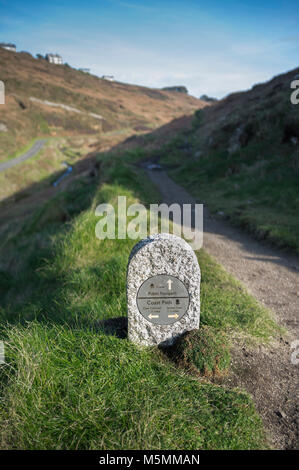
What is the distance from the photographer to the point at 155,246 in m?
3.09

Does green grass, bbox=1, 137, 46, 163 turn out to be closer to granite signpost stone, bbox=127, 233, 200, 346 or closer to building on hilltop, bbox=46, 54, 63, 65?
granite signpost stone, bbox=127, 233, 200, 346

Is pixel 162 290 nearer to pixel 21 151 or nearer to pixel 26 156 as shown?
pixel 26 156

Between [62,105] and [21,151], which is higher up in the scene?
[62,105]

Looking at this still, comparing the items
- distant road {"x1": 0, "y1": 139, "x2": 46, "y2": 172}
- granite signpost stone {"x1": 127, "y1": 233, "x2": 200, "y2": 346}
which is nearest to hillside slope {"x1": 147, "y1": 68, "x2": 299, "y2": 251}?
granite signpost stone {"x1": 127, "y1": 233, "x2": 200, "y2": 346}

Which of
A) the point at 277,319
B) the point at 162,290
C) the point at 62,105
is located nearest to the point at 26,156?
the point at 62,105

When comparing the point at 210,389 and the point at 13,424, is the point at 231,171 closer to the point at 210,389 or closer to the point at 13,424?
the point at 210,389

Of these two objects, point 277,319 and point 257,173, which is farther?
point 257,173

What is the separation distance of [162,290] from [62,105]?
7372 cm

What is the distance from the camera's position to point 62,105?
69.1 meters

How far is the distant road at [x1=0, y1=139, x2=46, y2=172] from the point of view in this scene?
38737mm

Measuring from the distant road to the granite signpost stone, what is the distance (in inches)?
1483

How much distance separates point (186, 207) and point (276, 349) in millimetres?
7729

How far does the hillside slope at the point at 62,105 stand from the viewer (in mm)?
55781

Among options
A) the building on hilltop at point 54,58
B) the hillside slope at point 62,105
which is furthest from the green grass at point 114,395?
the building on hilltop at point 54,58
